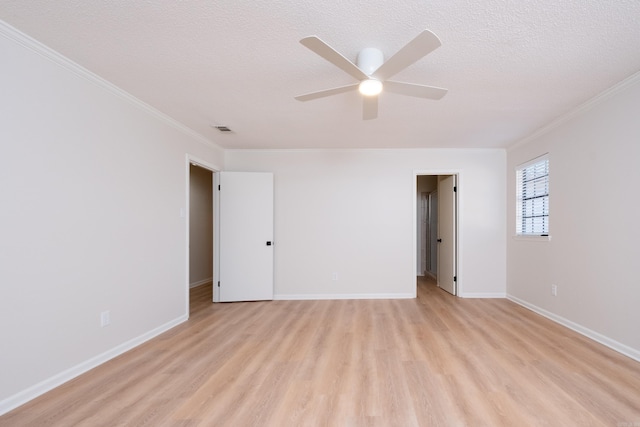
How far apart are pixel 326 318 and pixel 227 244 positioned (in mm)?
1887

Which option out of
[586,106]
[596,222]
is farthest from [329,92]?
[596,222]

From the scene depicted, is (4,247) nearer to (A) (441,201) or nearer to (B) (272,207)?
(B) (272,207)

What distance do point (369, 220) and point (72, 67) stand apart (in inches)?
150

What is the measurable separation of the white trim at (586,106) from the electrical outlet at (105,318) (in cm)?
479

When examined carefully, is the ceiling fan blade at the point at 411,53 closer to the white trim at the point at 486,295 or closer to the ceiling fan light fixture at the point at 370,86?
the ceiling fan light fixture at the point at 370,86

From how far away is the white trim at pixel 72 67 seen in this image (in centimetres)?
180

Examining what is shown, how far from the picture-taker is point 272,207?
4.49 m

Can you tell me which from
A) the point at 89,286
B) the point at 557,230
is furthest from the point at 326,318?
the point at 557,230

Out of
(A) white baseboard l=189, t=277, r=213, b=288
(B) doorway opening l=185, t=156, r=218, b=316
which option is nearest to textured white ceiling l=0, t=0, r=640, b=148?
(B) doorway opening l=185, t=156, r=218, b=316

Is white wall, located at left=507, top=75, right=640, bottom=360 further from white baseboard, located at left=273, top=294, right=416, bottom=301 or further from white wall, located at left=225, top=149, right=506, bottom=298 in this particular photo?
white baseboard, located at left=273, top=294, right=416, bottom=301

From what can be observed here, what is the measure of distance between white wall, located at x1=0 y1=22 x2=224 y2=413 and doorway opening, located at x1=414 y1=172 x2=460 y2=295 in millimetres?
3690

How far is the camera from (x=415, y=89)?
6.85ft

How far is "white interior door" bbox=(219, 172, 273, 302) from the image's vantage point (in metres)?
4.39

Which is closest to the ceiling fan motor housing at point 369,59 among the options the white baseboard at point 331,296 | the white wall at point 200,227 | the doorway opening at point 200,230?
the white baseboard at point 331,296
